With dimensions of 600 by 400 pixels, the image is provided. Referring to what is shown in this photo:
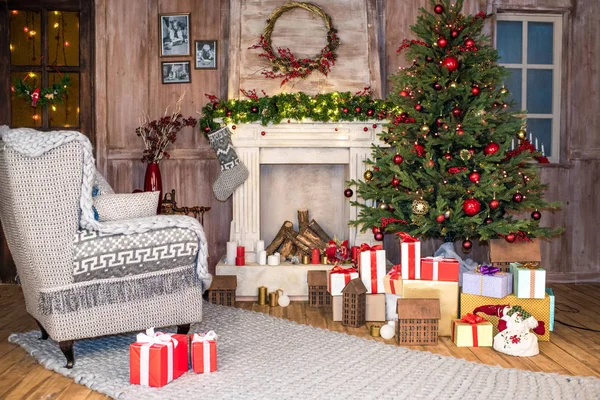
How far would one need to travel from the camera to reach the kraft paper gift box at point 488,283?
12.3ft

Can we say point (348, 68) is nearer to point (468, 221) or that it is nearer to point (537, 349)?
point (468, 221)

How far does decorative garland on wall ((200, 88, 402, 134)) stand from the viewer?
4.86 meters

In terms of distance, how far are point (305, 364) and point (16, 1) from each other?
386 centimetres

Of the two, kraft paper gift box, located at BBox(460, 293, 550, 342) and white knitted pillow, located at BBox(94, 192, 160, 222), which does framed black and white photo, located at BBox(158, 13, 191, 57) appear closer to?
white knitted pillow, located at BBox(94, 192, 160, 222)

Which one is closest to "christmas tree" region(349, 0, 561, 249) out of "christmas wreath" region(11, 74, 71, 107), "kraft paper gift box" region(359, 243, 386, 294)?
"kraft paper gift box" region(359, 243, 386, 294)

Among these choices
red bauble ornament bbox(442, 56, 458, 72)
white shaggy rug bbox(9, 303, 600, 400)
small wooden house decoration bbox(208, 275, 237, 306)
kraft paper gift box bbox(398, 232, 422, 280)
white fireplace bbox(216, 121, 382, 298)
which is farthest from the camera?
white fireplace bbox(216, 121, 382, 298)

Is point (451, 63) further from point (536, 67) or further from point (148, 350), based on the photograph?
point (148, 350)

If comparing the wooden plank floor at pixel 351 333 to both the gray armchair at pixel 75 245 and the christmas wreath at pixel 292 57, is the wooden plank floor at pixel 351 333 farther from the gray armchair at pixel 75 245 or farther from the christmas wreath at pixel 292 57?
the christmas wreath at pixel 292 57

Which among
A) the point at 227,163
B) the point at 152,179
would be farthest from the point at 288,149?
the point at 152,179

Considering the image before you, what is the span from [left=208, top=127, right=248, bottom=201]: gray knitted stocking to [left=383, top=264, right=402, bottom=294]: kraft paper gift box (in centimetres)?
141

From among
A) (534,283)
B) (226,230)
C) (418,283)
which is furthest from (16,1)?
(534,283)

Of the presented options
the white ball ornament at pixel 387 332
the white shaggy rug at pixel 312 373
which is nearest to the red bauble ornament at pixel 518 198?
the white ball ornament at pixel 387 332

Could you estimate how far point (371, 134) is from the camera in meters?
4.99

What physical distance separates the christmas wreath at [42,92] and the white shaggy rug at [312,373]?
2.28m
